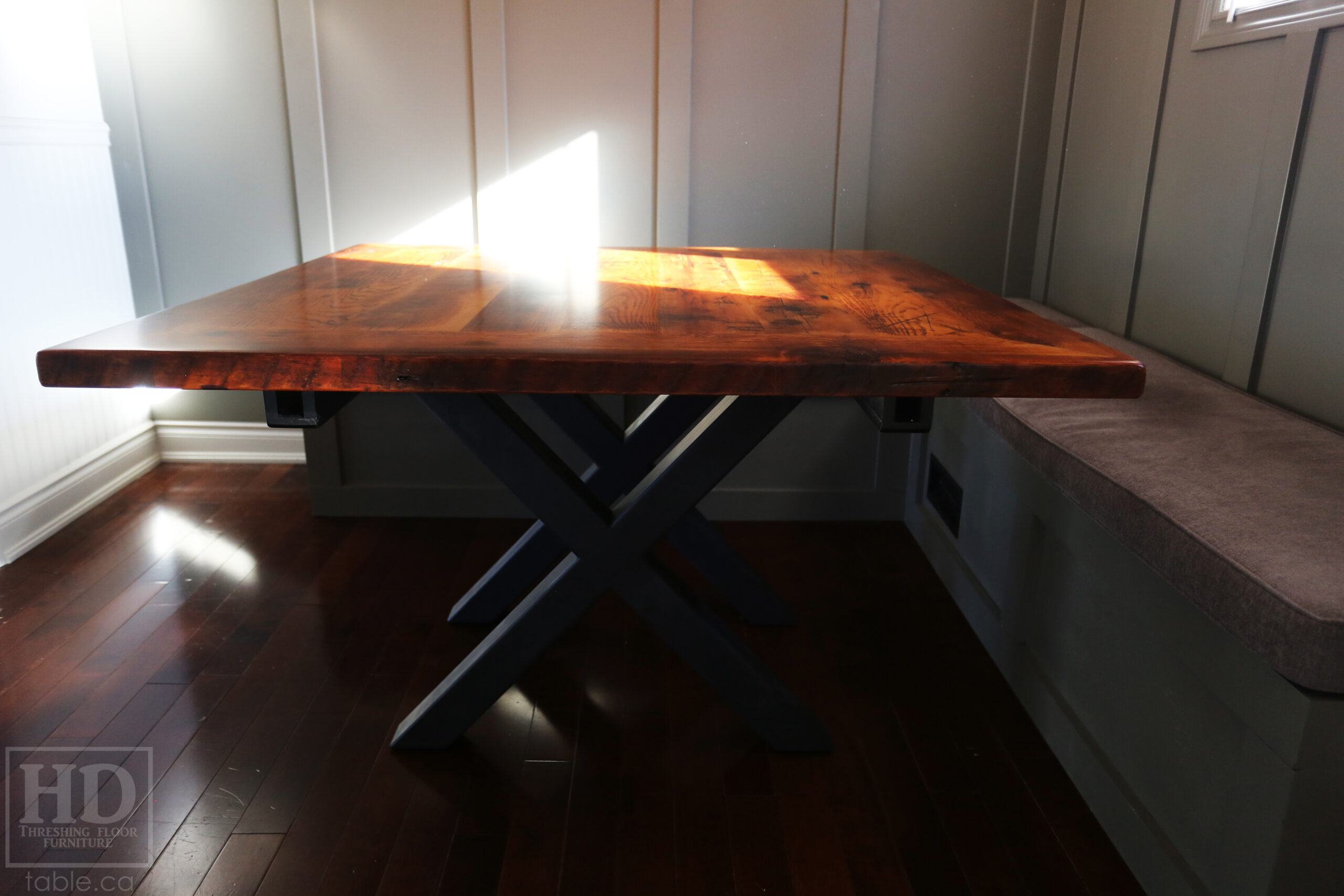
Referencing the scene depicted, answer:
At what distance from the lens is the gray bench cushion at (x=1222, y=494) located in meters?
1.17

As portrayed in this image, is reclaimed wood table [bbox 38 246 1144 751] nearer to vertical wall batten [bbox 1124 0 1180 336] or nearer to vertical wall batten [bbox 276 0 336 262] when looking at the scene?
vertical wall batten [bbox 1124 0 1180 336]

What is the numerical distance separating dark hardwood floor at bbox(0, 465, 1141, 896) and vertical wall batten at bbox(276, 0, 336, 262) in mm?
1072

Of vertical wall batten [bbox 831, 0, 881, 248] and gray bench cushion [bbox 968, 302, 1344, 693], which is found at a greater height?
vertical wall batten [bbox 831, 0, 881, 248]

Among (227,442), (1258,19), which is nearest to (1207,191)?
(1258,19)

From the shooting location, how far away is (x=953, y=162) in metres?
3.03

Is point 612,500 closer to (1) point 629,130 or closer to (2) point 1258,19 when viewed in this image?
(1) point 629,130

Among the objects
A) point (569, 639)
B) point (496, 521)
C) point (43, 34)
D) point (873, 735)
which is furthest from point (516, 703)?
point (43, 34)

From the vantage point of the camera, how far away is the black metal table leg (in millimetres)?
2238

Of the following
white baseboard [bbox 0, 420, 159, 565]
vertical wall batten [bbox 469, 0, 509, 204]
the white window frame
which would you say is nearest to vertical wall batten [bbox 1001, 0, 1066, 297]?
the white window frame

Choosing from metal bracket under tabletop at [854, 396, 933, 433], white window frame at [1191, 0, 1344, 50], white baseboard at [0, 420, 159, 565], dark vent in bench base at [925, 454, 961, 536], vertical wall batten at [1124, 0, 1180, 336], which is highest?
white window frame at [1191, 0, 1344, 50]

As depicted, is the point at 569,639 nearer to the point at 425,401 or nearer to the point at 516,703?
the point at 516,703

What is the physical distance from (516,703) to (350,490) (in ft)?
4.33

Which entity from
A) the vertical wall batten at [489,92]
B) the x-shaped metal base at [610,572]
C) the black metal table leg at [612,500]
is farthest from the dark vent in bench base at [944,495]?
the vertical wall batten at [489,92]

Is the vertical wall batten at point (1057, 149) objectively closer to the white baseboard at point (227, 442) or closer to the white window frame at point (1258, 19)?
the white window frame at point (1258, 19)
